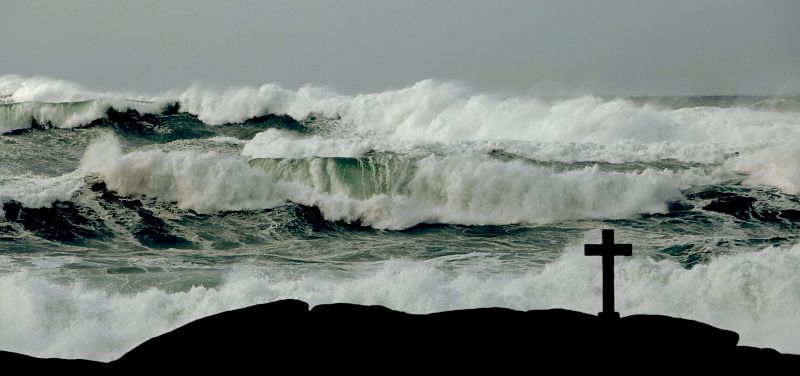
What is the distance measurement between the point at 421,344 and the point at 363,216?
1280cm

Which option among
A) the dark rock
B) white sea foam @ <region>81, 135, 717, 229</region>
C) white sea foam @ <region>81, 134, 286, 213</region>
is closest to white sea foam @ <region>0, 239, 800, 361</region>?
the dark rock

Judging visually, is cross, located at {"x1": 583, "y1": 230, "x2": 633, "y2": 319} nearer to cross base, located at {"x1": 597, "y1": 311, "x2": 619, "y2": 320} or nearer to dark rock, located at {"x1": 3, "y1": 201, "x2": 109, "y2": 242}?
cross base, located at {"x1": 597, "y1": 311, "x2": 619, "y2": 320}

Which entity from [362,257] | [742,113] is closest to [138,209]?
[362,257]

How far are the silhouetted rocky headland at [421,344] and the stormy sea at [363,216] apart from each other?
4.62 m

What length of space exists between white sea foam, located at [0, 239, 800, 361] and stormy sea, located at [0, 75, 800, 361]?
0.03 meters

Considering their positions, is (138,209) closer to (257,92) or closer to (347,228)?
(347,228)

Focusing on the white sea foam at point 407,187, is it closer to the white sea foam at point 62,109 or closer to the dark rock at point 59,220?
the dark rock at point 59,220

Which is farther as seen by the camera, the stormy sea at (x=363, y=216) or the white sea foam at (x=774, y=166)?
the white sea foam at (x=774, y=166)

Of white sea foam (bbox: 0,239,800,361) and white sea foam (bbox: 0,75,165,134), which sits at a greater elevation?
white sea foam (bbox: 0,75,165,134)

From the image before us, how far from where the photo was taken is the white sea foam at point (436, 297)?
961cm

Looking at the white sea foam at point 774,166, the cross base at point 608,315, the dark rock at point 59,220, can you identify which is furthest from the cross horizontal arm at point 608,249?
the white sea foam at point 774,166

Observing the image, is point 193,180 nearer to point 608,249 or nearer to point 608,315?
point 608,249

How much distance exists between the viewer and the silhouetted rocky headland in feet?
15.1

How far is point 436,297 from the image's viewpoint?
10.9m
